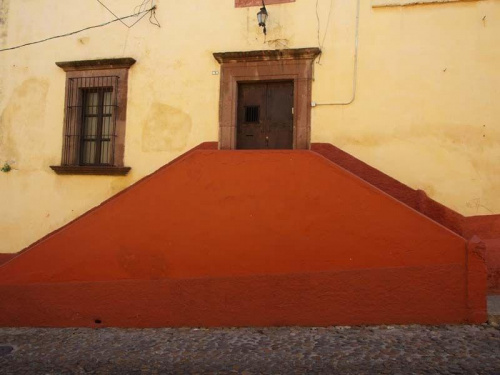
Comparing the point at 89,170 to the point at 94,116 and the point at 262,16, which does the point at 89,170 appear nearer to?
the point at 94,116

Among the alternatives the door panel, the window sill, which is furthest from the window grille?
the door panel

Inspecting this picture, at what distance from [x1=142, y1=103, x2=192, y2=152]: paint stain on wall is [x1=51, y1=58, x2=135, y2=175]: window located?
464mm

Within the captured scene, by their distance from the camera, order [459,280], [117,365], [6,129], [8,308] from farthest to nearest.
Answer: [6,129] → [8,308] → [459,280] → [117,365]

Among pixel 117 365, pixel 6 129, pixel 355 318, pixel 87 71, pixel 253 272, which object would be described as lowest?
pixel 117 365

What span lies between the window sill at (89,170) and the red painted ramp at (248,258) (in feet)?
6.86

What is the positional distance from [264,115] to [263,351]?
13.1ft

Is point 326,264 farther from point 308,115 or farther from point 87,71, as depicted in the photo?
point 87,71

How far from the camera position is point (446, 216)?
568 cm

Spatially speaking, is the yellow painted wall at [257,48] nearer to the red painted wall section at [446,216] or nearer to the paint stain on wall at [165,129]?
the paint stain on wall at [165,129]

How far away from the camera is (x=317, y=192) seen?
470 centimetres

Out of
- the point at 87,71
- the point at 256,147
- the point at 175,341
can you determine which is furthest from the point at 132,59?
the point at 175,341

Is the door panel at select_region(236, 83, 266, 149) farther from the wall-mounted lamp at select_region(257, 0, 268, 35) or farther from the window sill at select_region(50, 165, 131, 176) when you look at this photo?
the window sill at select_region(50, 165, 131, 176)

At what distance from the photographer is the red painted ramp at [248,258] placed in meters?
4.44

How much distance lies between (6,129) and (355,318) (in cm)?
682
